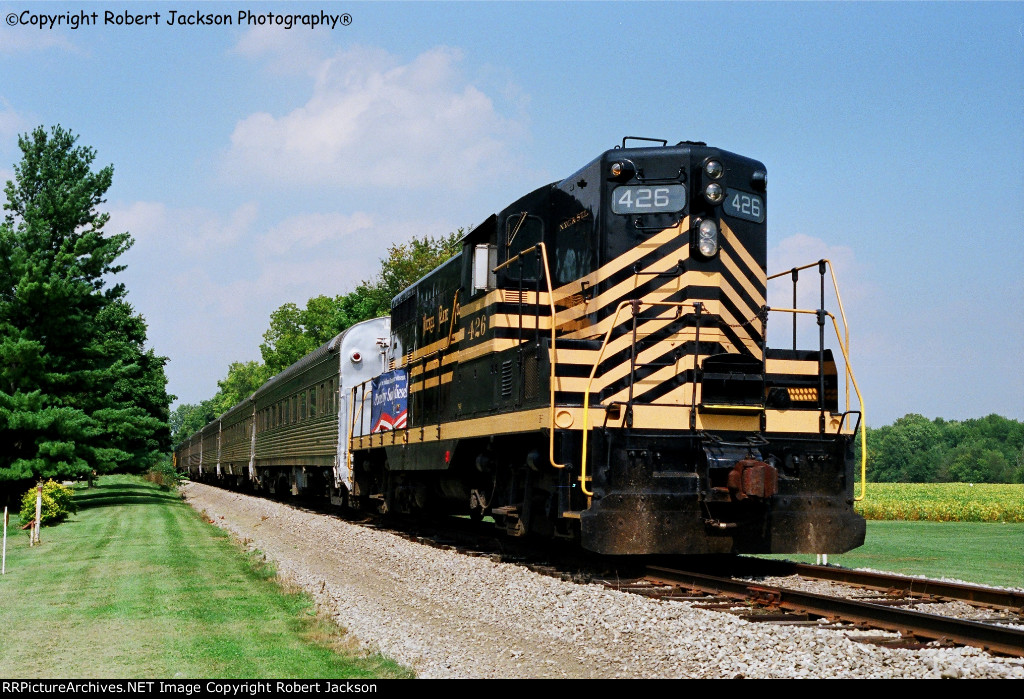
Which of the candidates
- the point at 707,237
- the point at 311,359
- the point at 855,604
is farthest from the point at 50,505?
the point at 855,604

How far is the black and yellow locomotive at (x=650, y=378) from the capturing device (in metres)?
8.80

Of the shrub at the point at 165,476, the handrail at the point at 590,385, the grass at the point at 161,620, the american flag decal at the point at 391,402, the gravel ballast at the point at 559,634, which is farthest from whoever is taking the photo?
the shrub at the point at 165,476

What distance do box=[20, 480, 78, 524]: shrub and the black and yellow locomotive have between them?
34.8ft

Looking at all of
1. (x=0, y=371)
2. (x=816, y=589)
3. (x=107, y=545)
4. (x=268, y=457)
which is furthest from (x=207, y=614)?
(x=268, y=457)

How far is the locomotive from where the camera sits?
880 cm

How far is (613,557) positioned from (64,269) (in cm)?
2004

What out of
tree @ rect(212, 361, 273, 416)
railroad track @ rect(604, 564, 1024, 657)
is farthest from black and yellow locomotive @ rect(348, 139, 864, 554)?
tree @ rect(212, 361, 273, 416)

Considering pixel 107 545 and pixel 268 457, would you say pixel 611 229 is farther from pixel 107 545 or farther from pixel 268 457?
pixel 268 457

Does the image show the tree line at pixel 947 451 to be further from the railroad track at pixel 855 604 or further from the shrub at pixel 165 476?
the railroad track at pixel 855 604

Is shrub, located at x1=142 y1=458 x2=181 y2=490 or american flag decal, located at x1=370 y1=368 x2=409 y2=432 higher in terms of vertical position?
american flag decal, located at x1=370 y1=368 x2=409 y2=432

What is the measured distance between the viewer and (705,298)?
32.3ft

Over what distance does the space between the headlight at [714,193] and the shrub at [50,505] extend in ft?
45.7

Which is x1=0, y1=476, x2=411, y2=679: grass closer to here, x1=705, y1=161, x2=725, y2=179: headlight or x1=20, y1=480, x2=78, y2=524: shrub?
x1=20, y1=480, x2=78, y2=524: shrub

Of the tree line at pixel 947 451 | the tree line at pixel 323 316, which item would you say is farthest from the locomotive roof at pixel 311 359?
the tree line at pixel 947 451
